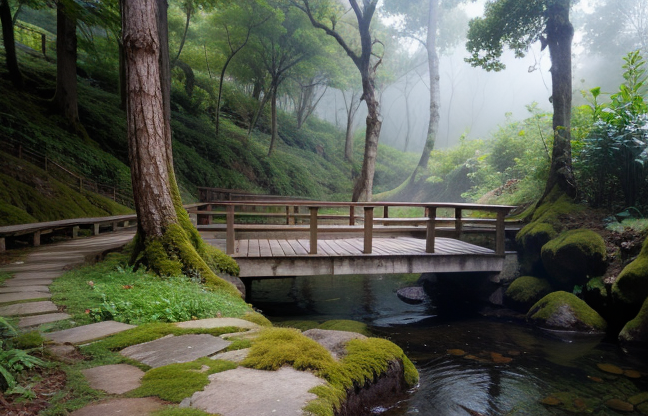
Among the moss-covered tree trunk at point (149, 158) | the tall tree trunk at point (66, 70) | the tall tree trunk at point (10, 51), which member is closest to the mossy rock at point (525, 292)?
the moss-covered tree trunk at point (149, 158)

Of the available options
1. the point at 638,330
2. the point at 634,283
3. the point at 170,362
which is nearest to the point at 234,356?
the point at 170,362

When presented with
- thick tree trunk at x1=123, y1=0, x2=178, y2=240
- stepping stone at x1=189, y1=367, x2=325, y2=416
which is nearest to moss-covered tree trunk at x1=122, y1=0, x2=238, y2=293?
thick tree trunk at x1=123, y1=0, x2=178, y2=240

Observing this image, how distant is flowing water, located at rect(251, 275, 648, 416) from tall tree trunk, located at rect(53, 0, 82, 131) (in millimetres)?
10777

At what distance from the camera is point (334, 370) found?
105 inches

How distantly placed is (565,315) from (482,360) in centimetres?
210

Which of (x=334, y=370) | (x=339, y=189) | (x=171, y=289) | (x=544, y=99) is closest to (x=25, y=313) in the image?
(x=171, y=289)

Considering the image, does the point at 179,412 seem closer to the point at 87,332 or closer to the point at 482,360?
the point at 87,332

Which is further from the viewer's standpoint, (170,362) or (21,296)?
(21,296)

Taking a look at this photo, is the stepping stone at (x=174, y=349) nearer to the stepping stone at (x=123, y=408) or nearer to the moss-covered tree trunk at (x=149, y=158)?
the stepping stone at (x=123, y=408)

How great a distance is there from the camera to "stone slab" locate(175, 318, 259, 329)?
3.31 m

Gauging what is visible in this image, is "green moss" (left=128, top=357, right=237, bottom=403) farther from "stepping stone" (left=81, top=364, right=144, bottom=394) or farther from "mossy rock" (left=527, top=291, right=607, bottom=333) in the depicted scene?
"mossy rock" (left=527, top=291, right=607, bottom=333)

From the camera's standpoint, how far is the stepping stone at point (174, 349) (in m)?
2.60

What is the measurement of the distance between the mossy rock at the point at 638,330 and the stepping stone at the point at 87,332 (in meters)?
6.20

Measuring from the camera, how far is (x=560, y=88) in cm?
910
